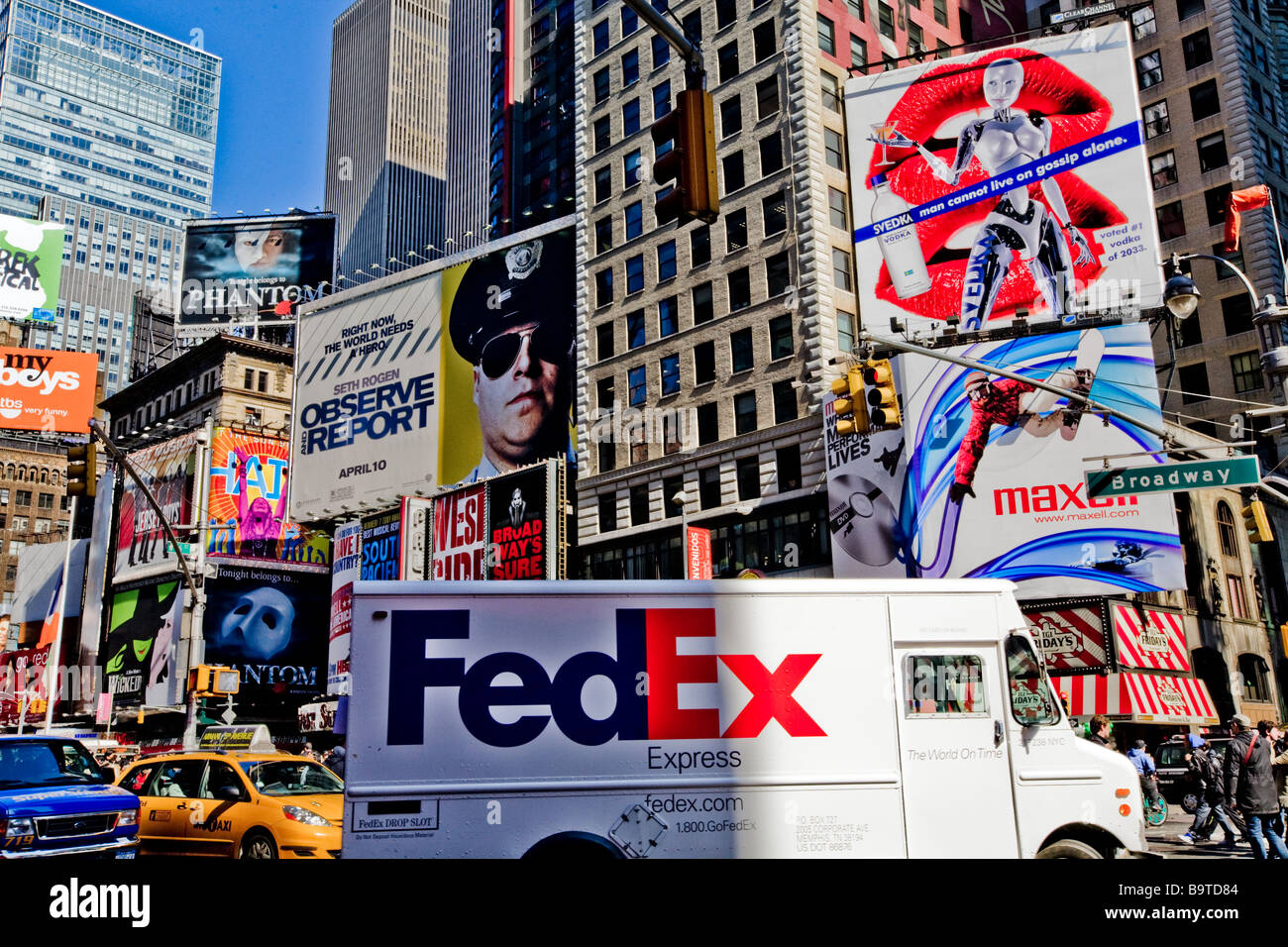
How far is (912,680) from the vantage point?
A: 477 inches

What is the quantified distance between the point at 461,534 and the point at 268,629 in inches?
796

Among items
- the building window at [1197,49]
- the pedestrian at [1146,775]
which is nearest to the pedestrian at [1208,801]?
the pedestrian at [1146,775]

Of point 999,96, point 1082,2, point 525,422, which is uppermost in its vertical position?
point 1082,2

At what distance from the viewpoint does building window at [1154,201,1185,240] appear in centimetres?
5853

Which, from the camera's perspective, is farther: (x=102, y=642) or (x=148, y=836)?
(x=102, y=642)

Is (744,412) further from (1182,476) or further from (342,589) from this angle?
(1182,476)

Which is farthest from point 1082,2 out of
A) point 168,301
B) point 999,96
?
point 168,301

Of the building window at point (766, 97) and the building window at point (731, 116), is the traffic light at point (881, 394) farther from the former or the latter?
the building window at point (731, 116)

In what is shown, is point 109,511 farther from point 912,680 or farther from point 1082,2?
point 912,680

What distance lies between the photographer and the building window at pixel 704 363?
4847 cm

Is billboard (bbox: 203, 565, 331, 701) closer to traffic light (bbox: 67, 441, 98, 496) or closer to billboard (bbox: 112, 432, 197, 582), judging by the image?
billboard (bbox: 112, 432, 197, 582)

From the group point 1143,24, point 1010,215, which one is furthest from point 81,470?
point 1143,24
